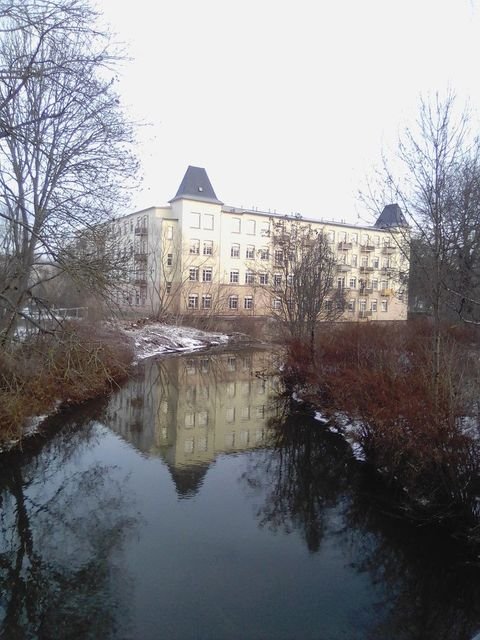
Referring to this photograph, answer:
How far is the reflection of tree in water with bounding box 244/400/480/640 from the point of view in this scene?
5.33m

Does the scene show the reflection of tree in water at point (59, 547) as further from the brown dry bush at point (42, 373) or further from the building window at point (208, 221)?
the building window at point (208, 221)

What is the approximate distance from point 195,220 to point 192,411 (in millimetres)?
38427

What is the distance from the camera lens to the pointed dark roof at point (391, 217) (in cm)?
1154

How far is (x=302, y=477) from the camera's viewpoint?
9.73m

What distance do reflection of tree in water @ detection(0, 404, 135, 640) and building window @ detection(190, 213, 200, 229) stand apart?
139 feet

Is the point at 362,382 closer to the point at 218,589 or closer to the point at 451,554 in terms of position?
the point at 451,554

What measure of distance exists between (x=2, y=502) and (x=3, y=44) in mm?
10606

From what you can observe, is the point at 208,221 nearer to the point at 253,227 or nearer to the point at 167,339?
the point at 253,227

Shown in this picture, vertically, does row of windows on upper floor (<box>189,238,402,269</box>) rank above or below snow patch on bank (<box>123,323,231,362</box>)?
above

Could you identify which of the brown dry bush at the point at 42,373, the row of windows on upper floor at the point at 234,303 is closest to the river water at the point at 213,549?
the brown dry bush at the point at 42,373

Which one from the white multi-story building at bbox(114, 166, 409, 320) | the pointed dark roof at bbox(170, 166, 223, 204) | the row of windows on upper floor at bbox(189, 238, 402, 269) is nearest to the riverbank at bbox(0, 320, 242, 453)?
the white multi-story building at bbox(114, 166, 409, 320)

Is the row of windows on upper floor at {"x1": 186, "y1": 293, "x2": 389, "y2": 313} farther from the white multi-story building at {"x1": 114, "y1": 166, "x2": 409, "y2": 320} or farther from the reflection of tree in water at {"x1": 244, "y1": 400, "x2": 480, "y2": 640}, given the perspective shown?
the reflection of tree in water at {"x1": 244, "y1": 400, "x2": 480, "y2": 640}

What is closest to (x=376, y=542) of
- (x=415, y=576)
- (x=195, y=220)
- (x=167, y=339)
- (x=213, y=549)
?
(x=415, y=576)

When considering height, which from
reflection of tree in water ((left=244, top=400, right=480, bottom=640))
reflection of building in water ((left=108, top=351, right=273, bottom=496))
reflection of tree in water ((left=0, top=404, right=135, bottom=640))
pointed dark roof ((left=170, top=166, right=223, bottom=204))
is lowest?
reflection of tree in water ((left=0, top=404, right=135, bottom=640))
